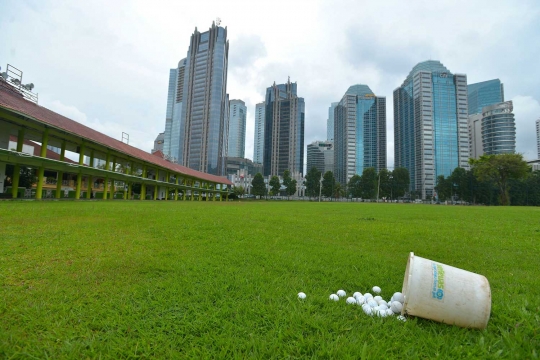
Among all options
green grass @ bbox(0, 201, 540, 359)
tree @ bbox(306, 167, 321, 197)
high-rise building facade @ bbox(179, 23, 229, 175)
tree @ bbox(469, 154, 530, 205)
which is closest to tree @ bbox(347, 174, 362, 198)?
tree @ bbox(306, 167, 321, 197)

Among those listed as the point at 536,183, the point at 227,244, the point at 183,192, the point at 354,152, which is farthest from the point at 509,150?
the point at 227,244

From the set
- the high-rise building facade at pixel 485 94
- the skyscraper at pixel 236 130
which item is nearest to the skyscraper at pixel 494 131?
the high-rise building facade at pixel 485 94

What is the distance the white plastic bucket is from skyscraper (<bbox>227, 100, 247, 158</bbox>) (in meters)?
135

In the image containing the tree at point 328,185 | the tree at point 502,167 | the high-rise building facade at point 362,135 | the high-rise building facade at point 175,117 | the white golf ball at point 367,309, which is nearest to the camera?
the white golf ball at point 367,309

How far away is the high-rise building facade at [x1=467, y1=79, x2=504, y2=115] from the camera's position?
5315 inches

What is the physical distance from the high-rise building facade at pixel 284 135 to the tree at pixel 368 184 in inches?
1876

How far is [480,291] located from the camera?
1900 mm

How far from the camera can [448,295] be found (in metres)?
1.93

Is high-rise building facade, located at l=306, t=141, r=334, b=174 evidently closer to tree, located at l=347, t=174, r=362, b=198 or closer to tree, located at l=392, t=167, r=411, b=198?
tree, located at l=347, t=174, r=362, b=198

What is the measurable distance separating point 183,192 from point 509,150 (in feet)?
315

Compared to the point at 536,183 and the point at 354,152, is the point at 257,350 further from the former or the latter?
the point at 354,152

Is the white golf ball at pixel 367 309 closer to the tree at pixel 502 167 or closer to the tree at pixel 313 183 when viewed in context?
the tree at pixel 502 167

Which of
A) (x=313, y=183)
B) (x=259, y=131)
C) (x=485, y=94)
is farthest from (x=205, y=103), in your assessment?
(x=485, y=94)

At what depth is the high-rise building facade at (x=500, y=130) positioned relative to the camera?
81.5m
